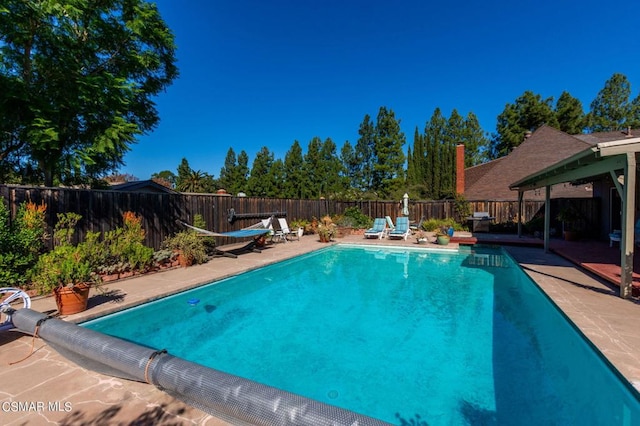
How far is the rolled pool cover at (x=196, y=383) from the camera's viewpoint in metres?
1.76

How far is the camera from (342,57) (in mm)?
15430

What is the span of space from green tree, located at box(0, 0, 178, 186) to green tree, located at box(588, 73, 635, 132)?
113ft

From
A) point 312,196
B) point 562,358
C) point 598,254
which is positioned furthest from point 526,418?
point 312,196

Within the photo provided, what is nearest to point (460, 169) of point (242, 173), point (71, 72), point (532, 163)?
point (532, 163)

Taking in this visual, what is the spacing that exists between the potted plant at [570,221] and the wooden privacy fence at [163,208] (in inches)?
113

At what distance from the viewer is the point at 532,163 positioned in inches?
713

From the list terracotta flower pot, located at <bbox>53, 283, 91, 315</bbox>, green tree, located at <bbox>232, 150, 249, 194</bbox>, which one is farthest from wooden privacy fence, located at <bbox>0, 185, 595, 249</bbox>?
green tree, located at <bbox>232, 150, 249, 194</bbox>

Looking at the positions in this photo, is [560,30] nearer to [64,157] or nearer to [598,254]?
[598,254]

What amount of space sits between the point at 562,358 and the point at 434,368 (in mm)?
1531

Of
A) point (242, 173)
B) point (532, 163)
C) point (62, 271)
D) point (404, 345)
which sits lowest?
point (404, 345)

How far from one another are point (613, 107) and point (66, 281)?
39.8 metres

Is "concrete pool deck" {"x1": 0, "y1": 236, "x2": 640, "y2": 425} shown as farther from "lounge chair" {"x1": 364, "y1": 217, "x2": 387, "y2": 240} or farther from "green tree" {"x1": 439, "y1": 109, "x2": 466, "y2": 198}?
"green tree" {"x1": 439, "y1": 109, "x2": 466, "y2": 198}

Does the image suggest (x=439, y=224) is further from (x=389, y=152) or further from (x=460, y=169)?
(x=389, y=152)

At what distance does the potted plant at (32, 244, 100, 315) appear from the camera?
403 centimetres
